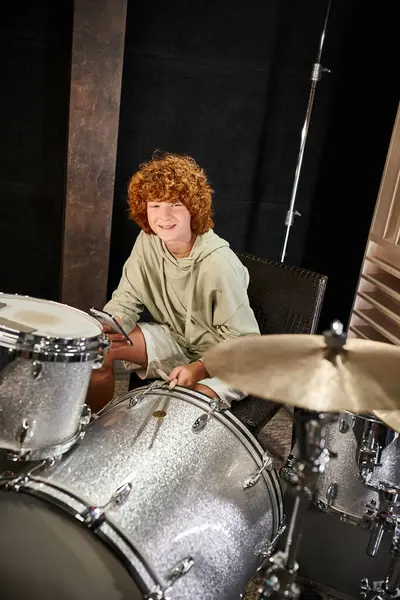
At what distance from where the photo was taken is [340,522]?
1.73 meters

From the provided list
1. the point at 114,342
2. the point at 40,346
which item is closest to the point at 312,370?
the point at 40,346

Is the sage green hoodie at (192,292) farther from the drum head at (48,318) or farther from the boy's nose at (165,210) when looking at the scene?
the drum head at (48,318)

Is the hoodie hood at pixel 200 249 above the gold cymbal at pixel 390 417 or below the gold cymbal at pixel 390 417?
above

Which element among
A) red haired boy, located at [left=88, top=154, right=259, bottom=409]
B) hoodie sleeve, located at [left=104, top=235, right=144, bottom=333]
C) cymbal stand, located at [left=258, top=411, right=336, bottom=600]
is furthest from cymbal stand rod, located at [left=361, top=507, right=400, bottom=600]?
hoodie sleeve, located at [left=104, top=235, right=144, bottom=333]

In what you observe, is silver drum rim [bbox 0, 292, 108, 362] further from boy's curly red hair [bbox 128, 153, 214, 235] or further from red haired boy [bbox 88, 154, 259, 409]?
boy's curly red hair [bbox 128, 153, 214, 235]

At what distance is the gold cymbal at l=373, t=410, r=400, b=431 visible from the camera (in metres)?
1.36

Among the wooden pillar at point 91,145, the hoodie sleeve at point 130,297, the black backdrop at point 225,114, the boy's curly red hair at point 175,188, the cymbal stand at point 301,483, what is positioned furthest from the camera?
the black backdrop at point 225,114

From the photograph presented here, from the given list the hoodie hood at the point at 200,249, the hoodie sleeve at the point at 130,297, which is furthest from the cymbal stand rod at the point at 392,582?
the hoodie sleeve at the point at 130,297

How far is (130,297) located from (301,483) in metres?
1.22

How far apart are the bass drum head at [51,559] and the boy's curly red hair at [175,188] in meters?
1.05

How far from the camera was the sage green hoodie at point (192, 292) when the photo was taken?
78.5 inches

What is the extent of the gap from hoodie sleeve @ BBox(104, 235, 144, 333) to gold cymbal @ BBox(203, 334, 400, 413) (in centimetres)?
92

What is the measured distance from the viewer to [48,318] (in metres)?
1.50

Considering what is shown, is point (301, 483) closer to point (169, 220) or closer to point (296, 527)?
point (296, 527)
